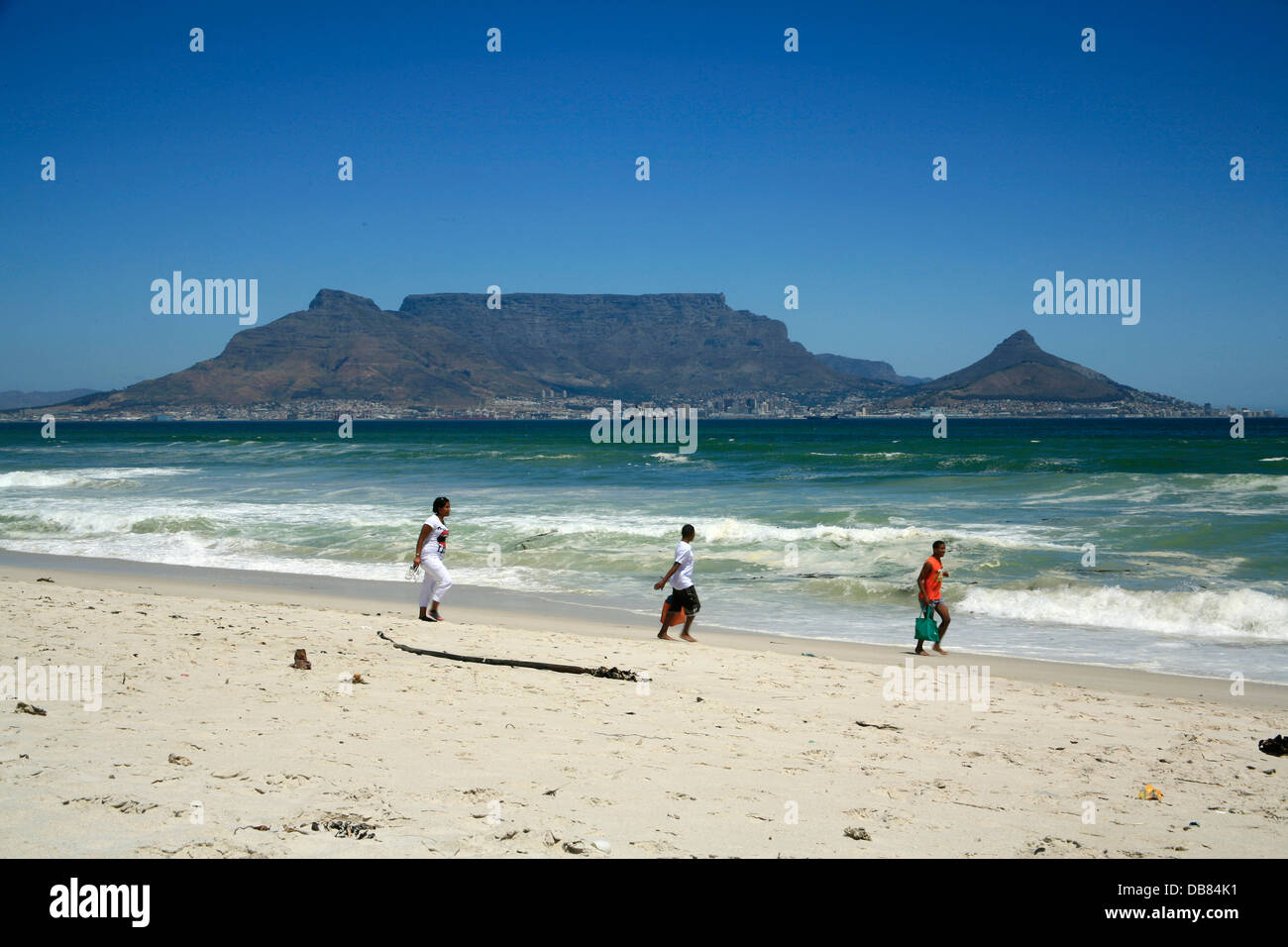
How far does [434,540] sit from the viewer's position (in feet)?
34.7

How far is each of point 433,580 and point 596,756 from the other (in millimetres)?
5745

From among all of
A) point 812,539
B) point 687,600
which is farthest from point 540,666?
point 812,539

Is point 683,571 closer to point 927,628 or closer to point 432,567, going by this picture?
point 927,628

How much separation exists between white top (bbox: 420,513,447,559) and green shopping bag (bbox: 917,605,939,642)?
5.55 m

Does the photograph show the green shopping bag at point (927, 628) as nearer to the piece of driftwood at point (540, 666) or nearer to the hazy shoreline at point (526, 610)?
the hazy shoreline at point (526, 610)

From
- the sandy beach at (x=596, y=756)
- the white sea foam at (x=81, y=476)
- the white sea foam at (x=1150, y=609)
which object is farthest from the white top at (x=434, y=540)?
the white sea foam at (x=81, y=476)

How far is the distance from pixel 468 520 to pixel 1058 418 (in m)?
174

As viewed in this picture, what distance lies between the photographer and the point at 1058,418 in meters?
173

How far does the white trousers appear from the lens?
10484mm

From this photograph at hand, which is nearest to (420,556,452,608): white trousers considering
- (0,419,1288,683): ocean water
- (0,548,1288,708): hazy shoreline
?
(0,548,1288,708): hazy shoreline

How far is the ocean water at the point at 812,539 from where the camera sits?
11703mm

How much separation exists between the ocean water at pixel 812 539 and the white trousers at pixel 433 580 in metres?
2.23

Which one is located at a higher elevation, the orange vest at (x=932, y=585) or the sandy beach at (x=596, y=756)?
the orange vest at (x=932, y=585)
